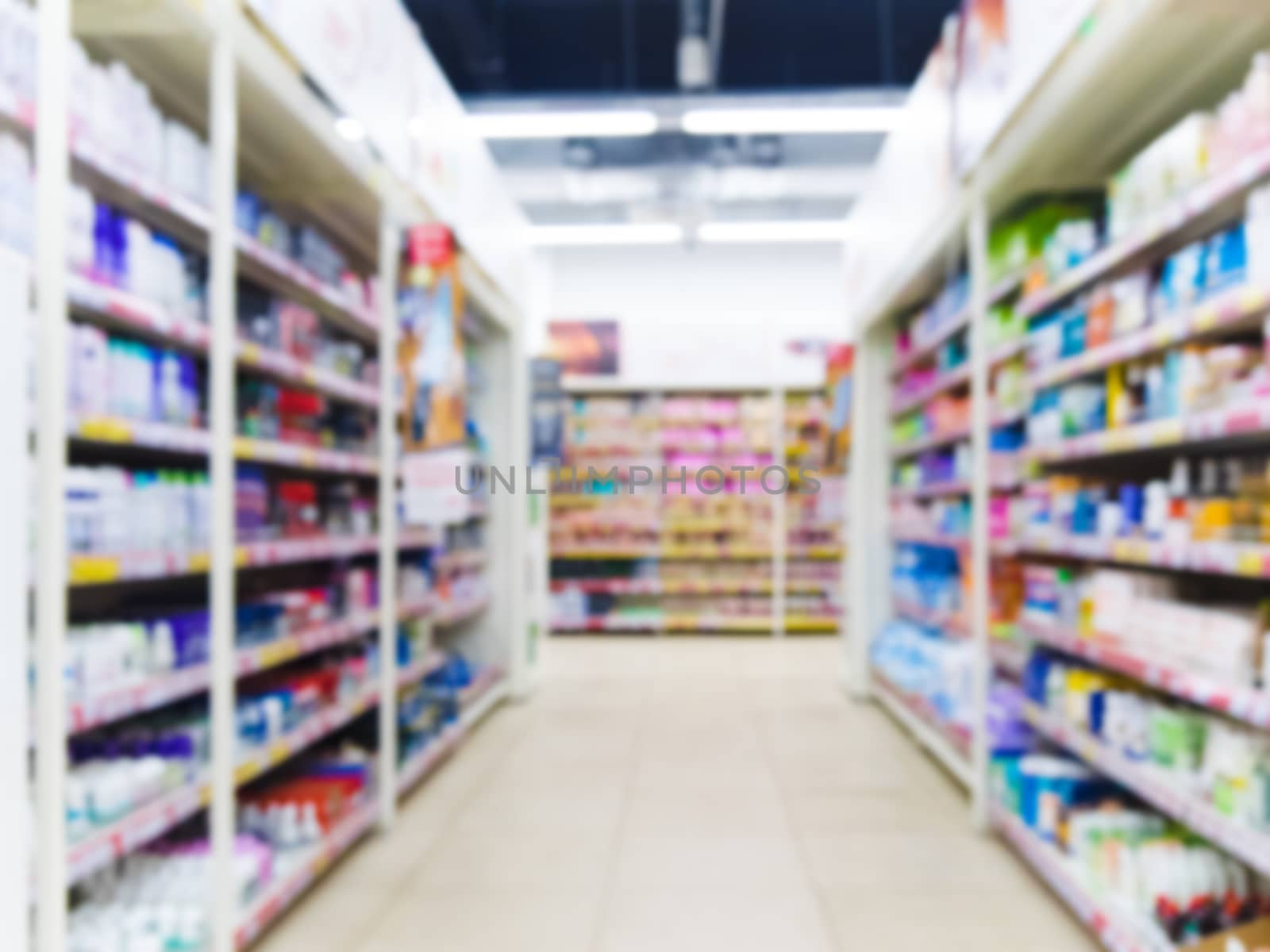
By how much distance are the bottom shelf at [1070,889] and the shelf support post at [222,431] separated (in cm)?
229

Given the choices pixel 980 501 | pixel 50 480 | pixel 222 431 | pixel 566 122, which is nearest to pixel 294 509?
pixel 222 431

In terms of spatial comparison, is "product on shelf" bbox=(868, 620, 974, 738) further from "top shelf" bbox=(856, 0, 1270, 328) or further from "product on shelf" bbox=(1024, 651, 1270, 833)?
"top shelf" bbox=(856, 0, 1270, 328)

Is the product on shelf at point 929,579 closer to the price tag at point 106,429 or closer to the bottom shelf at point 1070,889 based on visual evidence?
the bottom shelf at point 1070,889

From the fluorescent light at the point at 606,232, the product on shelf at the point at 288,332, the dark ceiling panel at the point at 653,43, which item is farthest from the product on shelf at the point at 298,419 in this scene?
the fluorescent light at the point at 606,232

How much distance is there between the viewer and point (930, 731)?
15.9 ft

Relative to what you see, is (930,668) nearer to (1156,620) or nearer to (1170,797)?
(1156,620)

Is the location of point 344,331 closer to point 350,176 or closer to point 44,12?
point 350,176

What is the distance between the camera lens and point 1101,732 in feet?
9.65

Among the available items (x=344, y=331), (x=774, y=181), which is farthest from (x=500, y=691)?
(x=774, y=181)

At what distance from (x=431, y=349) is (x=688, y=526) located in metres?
6.61

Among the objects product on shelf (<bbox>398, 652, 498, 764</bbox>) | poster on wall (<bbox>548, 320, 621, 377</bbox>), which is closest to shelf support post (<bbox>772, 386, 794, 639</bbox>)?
poster on wall (<bbox>548, 320, 621, 377</bbox>)

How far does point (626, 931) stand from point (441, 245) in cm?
247

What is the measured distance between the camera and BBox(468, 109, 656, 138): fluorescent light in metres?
7.01

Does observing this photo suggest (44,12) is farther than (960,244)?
No
